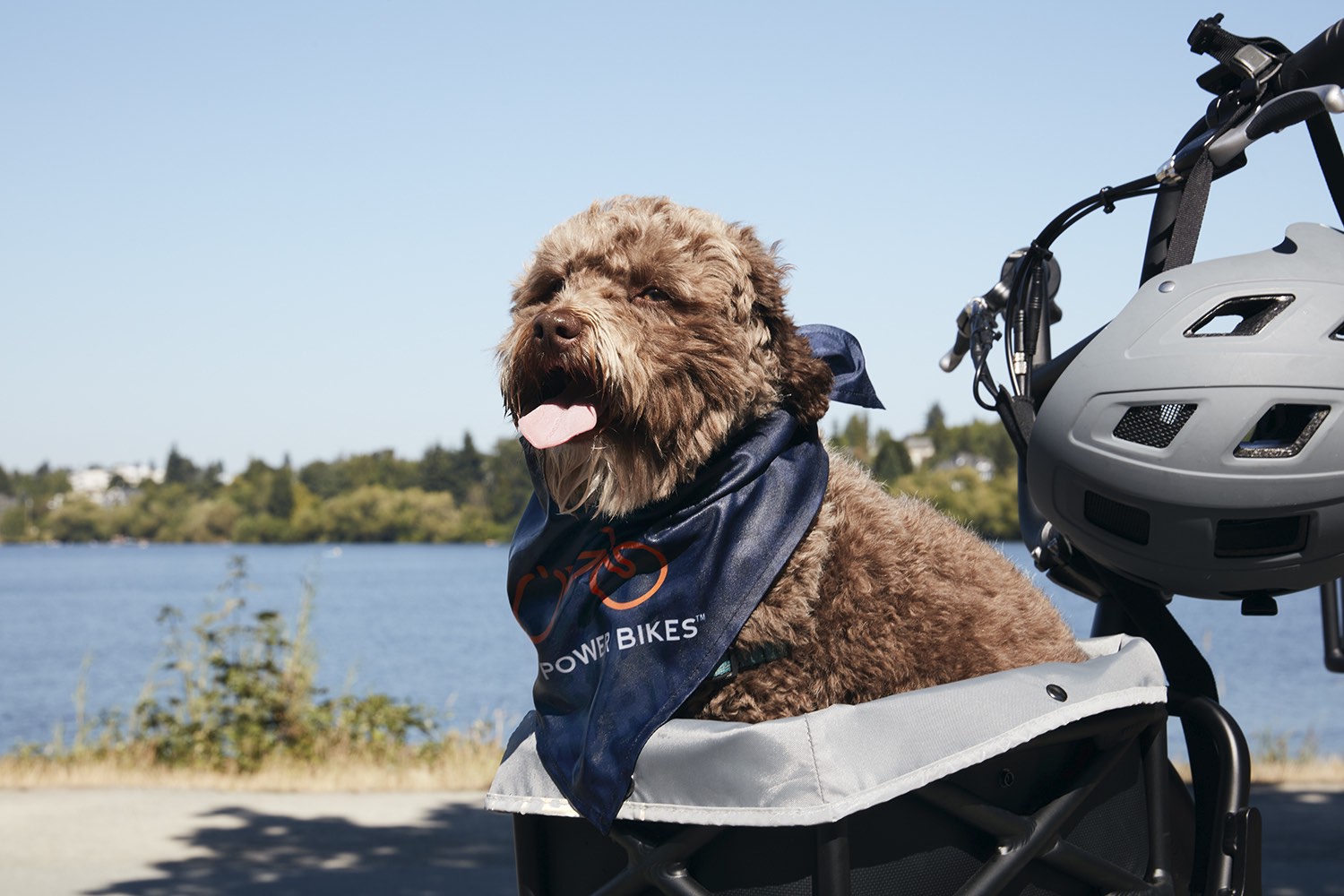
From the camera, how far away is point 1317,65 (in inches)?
93.0

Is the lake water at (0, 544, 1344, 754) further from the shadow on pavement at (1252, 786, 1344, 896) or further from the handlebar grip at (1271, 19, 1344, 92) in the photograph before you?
the handlebar grip at (1271, 19, 1344, 92)

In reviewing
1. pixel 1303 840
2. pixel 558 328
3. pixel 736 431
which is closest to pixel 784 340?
pixel 736 431

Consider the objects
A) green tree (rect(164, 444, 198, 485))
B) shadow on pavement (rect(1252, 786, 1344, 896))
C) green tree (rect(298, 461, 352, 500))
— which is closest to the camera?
shadow on pavement (rect(1252, 786, 1344, 896))

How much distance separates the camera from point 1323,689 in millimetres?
19328

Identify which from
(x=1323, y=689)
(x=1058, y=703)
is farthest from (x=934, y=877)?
(x=1323, y=689)

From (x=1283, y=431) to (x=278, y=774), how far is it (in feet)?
24.1

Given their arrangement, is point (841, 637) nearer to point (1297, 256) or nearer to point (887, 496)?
point (887, 496)

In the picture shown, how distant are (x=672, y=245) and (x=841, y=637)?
2.95ft

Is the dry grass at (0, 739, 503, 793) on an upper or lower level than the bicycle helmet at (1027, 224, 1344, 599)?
lower

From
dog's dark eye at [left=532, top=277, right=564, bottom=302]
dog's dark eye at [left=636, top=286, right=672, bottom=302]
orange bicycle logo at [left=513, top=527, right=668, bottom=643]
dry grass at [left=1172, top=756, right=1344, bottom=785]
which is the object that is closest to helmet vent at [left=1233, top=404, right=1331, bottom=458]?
orange bicycle logo at [left=513, top=527, right=668, bottom=643]

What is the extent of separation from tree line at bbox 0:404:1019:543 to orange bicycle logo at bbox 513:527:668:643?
0.89 metres

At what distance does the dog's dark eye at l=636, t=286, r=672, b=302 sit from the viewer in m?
2.59

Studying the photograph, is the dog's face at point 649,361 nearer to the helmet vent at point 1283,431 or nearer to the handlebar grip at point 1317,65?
the helmet vent at point 1283,431

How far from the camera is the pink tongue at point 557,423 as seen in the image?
2471 mm
